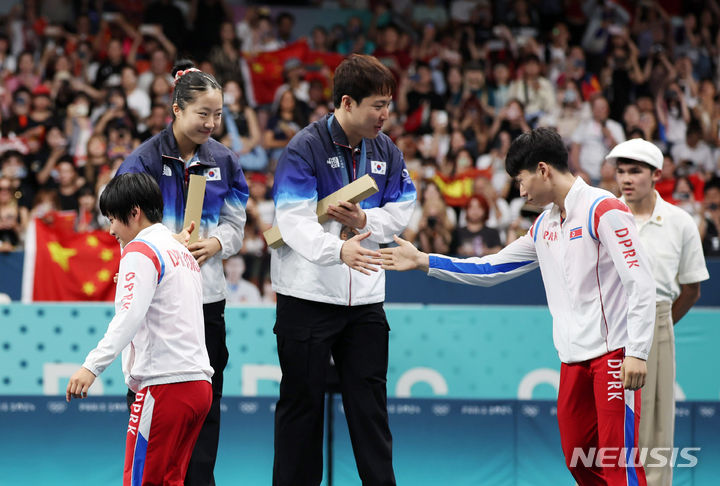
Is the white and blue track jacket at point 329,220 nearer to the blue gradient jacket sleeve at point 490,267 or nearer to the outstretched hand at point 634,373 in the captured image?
the blue gradient jacket sleeve at point 490,267

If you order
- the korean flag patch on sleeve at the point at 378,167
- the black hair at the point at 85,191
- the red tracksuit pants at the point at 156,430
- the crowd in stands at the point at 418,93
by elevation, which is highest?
the crowd in stands at the point at 418,93

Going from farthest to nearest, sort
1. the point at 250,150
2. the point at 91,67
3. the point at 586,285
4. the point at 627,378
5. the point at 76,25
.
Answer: the point at 76,25 → the point at 91,67 → the point at 250,150 → the point at 586,285 → the point at 627,378

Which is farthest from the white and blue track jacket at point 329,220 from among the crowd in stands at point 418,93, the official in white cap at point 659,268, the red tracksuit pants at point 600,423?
the crowd in stands at point 418,93

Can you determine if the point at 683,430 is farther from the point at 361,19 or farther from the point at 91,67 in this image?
the point at 361,19

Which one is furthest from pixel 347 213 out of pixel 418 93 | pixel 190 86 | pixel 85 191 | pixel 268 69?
pixel 268 69

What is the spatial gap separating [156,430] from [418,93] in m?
9.94

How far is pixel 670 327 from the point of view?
5297 mm

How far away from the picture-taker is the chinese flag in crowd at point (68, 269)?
8.00 m

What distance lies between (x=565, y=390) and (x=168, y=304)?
75.8 inches

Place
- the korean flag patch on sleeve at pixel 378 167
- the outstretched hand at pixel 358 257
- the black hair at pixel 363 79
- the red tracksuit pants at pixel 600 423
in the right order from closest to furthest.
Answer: the red tracksuit pants at pixel 600 423, the outstretched hand at pixel 358 257, the black hair at pixel 363 79, the korean flag patch on sleeve at pixel 378 167

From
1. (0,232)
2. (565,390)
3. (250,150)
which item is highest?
(250,150)

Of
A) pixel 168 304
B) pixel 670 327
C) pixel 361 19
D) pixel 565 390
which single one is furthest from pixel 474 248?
pixel 361 19

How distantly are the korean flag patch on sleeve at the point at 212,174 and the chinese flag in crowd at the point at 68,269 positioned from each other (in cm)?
339

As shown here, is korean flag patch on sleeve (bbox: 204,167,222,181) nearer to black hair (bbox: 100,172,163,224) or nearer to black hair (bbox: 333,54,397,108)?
black hair (bbox: 100,172,163,224)
